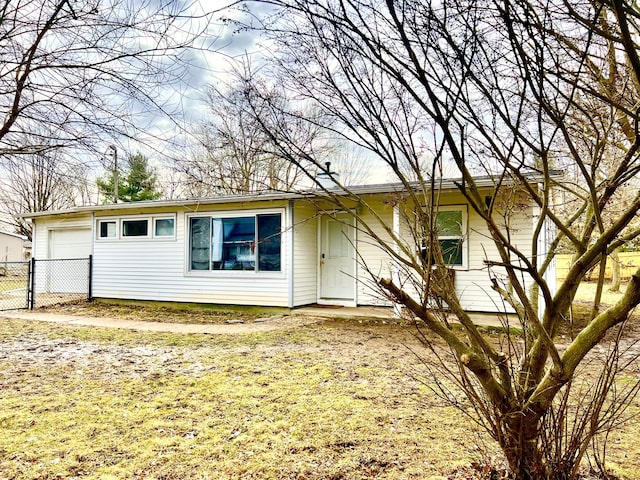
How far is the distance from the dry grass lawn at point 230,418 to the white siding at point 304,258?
3.54 metres

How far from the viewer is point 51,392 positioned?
4066 mm

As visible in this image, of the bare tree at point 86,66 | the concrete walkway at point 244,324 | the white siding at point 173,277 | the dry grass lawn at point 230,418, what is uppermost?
the bare tree at point 86,66

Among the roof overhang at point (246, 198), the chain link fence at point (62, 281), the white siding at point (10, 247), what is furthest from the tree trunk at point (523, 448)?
the white siding at point (10, 247)

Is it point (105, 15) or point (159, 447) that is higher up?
point (105, 15)

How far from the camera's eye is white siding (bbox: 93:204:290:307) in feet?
31.1

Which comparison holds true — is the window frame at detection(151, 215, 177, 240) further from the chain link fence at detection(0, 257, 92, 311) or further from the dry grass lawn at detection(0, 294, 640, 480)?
the dry grass lawn at detection(0, 294, 640, 480)

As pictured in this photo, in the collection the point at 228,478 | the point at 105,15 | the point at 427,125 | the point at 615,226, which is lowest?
the point at 228,478

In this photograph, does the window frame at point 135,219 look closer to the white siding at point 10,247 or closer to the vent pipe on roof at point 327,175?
the vent pipe on roof at point 327,175

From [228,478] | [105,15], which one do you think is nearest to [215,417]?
[228,478]

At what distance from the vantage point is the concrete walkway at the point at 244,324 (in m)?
7.53

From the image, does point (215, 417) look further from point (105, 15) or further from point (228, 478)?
point (105, 15)

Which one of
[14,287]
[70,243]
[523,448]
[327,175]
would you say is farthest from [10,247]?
[523,448]

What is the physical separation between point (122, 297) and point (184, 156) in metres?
9.08

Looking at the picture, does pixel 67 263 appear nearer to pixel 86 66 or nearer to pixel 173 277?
pixel 173 277
